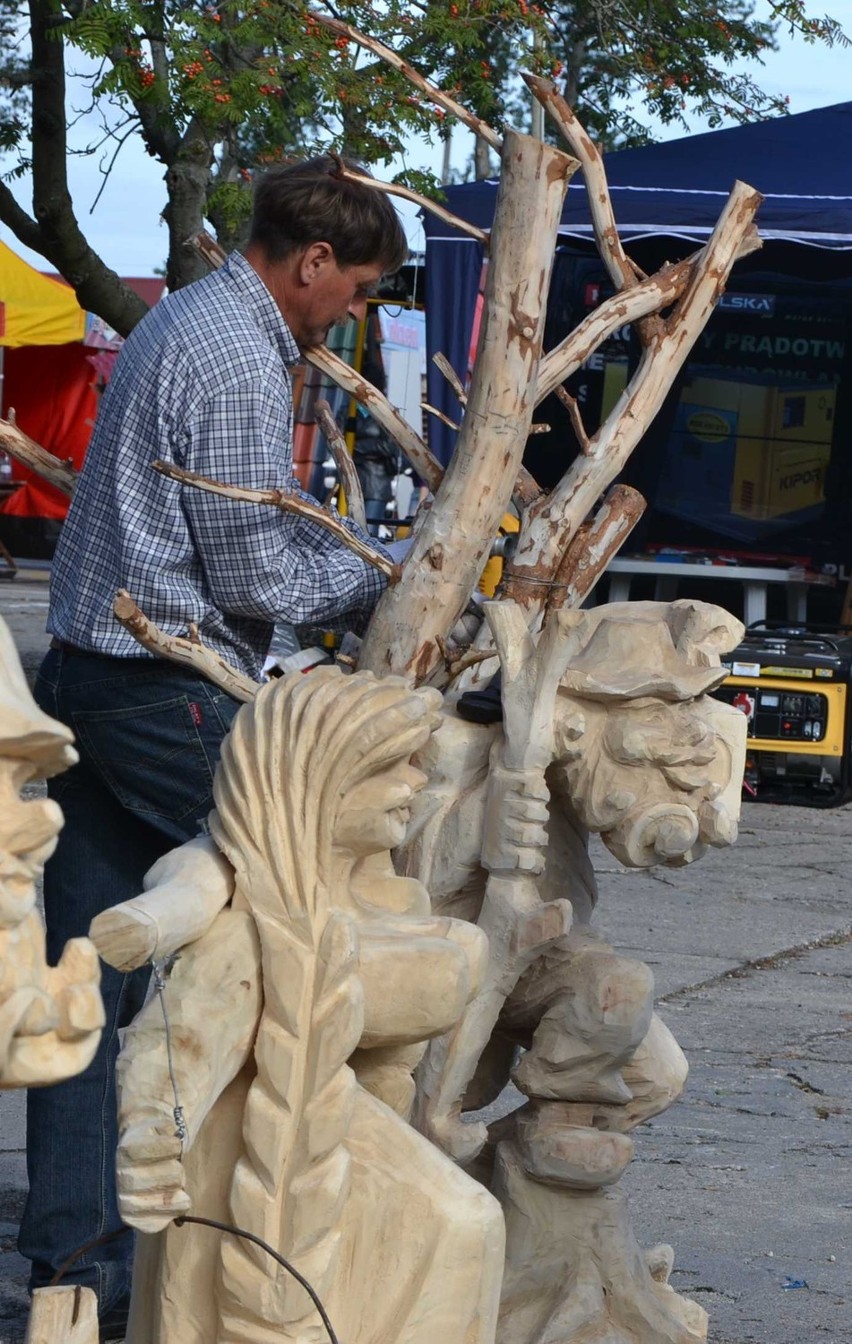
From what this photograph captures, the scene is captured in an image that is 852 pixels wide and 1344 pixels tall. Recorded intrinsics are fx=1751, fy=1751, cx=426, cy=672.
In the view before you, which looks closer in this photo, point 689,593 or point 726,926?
point 726,926

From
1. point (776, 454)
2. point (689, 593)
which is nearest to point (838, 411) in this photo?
point (776, 454)

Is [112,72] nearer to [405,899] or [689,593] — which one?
[689,593]

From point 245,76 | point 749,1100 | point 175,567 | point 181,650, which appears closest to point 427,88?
point 175,567

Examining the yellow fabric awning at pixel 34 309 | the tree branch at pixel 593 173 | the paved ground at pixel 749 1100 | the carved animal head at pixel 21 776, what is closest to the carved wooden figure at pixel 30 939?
the carved animal head at pixel 21 776

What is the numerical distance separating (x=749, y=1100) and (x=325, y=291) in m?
2.51

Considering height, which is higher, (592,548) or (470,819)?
(592,548)

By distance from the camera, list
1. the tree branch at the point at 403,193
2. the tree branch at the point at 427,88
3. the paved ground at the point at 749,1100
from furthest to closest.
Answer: the paved ground at the point at 749,1100 → the tree branch at the point at 403,193 → the tree branch at the point at 427,88

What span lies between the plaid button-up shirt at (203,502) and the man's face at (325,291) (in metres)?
0.07

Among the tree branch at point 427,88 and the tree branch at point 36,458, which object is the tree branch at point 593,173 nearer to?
the tree branch at point 427,88

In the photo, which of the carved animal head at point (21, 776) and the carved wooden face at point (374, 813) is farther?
the carved wooden face at point (374, 813)

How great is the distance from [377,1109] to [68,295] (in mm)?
13422

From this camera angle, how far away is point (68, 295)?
574 inches

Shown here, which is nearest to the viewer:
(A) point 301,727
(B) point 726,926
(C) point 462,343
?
(A) point 301,727

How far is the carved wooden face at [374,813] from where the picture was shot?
1.89 meters
